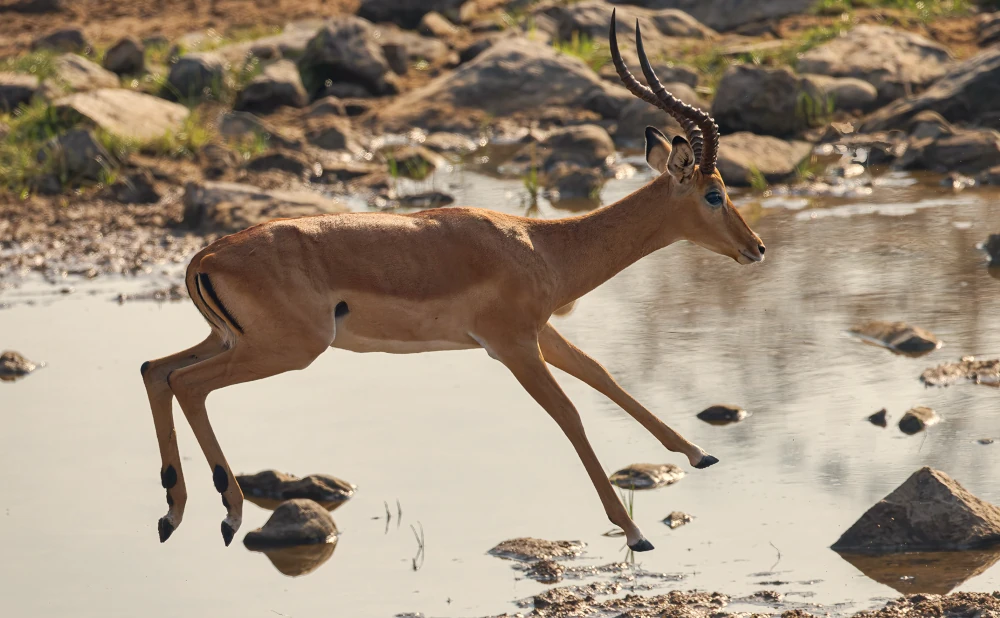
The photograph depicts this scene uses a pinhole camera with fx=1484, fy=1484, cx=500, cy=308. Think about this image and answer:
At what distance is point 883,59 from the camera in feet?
58.1

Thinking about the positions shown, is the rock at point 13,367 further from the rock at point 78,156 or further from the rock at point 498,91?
the rock at point 498,91

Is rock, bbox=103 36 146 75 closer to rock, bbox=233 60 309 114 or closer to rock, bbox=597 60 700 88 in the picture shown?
rock, bbox=233 60 309 114

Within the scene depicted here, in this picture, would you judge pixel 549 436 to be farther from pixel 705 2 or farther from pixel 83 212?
pixel 705 2

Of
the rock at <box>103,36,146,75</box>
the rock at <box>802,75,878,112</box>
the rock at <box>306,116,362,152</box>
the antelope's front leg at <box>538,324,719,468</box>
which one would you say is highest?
the antelope's front leg at <box>538,324,719,468</box>

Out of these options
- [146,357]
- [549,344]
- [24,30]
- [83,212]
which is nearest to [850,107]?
[83,212]

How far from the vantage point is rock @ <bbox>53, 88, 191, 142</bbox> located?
52.2ft

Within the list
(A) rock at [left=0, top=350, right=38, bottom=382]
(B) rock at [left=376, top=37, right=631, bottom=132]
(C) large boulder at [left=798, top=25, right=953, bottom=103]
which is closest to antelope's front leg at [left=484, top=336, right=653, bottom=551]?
(A) rock at [left=0, top=350, right=38, bottom=382]

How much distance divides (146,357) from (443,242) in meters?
3.97

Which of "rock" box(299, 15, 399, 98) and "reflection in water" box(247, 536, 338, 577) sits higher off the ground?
"reflection in water" box(247, 536, 338, 577)

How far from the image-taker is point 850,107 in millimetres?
17156

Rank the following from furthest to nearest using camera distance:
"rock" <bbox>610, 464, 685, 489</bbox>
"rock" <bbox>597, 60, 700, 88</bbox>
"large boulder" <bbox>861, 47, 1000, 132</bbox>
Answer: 1. "rock" <bbox>597, 60, 700, 88</bbox>
2. "large boulder" <bbox>861, 47, 1000, 132</bbox>
3. "rock" <bbox>610, 464, 685, 489</bbox>

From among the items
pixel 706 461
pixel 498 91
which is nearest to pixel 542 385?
pixel 706 461

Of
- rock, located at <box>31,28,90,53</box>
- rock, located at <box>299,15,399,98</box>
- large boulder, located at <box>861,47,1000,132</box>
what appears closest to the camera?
large boulder, located at <box>861,47,1000,132</box>

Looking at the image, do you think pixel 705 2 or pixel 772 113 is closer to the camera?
pixel 772 113
